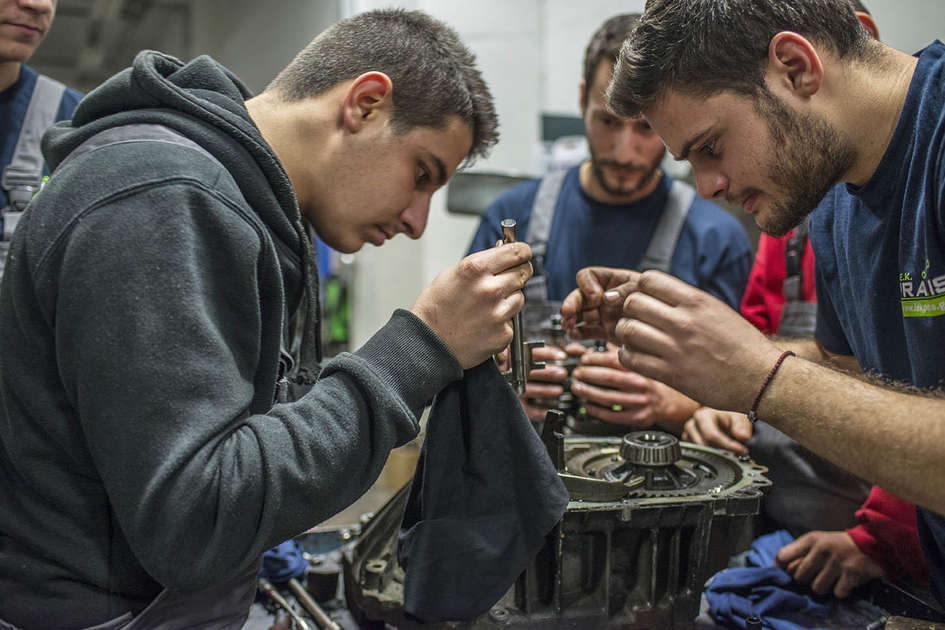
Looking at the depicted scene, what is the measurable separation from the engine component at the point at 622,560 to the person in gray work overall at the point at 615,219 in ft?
3.26

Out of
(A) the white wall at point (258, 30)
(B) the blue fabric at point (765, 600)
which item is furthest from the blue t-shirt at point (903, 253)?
(A) the white wall at point (258, 30)

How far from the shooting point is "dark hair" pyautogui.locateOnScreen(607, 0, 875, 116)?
1162 millimetres

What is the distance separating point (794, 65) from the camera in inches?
45.8

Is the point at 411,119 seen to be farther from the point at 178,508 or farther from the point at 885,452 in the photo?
the point at 885,452

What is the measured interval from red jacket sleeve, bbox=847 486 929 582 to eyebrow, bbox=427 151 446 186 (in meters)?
1.01

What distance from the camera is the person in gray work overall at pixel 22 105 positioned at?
5.98 ft

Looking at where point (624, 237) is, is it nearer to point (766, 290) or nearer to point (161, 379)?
point (766, 290)

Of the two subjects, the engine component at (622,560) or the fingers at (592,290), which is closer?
the engine component at (622,560)

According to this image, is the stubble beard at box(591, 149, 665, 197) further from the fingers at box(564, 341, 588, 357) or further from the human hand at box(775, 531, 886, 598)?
the human hand at box(775, 531, 886, 598)

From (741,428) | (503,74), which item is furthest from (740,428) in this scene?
(503,74)

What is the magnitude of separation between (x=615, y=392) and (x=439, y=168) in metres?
0.73

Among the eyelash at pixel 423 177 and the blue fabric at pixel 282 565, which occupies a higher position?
the eyelash at pixel 423 177

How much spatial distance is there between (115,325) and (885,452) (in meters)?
0.97

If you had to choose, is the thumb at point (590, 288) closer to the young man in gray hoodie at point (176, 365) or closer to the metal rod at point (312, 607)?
the young man in gray hoodie at point (176, 365)
